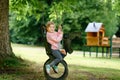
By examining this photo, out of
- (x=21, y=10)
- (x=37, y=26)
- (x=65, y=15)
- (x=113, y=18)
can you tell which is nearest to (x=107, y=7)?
(x=113, y=18)

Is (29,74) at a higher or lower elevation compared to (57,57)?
lower

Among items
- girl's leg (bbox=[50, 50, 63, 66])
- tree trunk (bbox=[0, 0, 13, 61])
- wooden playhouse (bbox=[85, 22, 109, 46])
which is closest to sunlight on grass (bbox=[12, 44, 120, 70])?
wooden playhouse (bbox=[85, 22, 109, 46])

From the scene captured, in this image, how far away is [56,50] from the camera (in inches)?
377

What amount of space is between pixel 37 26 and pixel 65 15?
4.61 m

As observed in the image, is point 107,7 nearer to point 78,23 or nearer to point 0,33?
point 78,23

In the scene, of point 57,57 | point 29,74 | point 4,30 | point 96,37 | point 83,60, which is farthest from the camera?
point 96,37

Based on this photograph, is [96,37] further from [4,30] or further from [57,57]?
[57,57]

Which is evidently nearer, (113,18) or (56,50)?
(56,50)

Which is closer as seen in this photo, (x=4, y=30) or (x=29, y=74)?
(x=29, y=74)

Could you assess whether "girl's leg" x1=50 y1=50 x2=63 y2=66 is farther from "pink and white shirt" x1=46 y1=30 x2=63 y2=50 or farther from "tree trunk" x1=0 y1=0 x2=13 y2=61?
"tree trunk" x1=0 y1=0 x2=13 y2=61

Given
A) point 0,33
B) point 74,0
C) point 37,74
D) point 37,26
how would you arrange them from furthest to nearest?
point 37,26
point 74,0
point 0,33
point 37,74

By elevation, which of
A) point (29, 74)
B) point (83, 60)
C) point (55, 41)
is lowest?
point (83, 60)

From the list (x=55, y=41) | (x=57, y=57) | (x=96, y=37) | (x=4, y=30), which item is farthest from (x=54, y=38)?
(x=96, y=37)

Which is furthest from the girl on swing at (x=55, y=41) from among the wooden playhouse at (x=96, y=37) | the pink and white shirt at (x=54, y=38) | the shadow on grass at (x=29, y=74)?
the wooden playhouse at (x=96, y=37)
